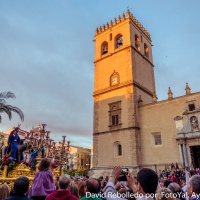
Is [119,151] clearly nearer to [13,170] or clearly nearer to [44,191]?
[13,170]

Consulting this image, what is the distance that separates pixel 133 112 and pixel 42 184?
20.2 m

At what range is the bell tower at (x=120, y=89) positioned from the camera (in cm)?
2405

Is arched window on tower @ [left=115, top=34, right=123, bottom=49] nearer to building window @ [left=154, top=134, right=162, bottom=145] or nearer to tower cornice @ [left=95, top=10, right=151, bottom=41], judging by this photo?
tower cornice @ [left=95, top=10, right=151, bottom=41]

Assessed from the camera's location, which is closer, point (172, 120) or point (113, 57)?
point (172, 120)

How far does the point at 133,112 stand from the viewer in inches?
953

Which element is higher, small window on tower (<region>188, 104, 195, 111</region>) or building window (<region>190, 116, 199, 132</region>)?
small window on tower (<region>188, 104, 195, 111</region>)

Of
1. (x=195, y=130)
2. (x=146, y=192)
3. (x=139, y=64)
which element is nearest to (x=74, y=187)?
(x=146, y=192)

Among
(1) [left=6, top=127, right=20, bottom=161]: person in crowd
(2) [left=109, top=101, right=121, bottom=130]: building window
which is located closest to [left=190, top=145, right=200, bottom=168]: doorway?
(2) [left=109, top=101, right=121, bottom=130]: building window

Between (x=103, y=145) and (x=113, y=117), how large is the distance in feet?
12.2

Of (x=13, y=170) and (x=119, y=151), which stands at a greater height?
(x=119, y=151)

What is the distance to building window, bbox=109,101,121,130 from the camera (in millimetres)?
25473

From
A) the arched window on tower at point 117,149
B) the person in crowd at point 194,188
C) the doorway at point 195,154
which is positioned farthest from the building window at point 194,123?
the person in crowd at point 194,188

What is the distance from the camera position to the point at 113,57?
28922 mm

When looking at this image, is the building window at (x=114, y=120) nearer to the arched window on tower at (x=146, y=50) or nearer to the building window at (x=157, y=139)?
the building window at (x=157, y=139)
